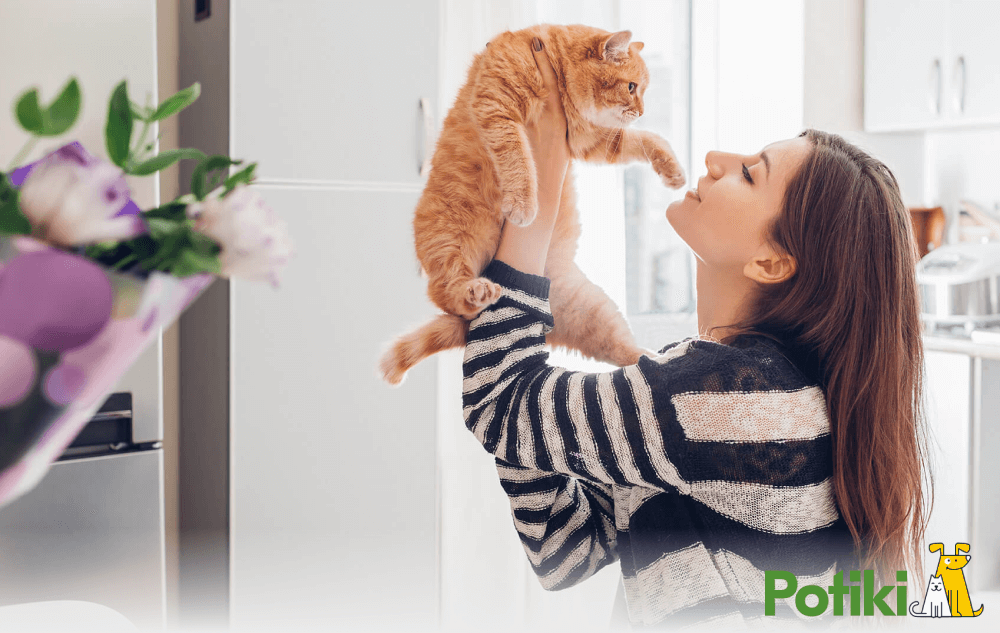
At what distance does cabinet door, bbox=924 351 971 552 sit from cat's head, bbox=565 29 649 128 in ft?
5.86

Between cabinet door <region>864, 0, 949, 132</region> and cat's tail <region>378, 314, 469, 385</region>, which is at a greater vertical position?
cabinet door <region>864, 0, 949, 132</region>

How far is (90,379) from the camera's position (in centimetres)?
32

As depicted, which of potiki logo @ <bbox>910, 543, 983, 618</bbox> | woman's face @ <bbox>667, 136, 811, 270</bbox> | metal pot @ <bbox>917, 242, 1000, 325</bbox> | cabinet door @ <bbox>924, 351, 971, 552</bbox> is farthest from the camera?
metal pot @ <bbox>917, 242, 1000, 325</bbox>

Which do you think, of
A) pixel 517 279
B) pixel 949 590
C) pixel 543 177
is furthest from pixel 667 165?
pixel 949 590

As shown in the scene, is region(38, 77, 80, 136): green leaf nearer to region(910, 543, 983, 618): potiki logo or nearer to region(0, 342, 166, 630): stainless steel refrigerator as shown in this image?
region(0, 342, 166, 630): stainless steel refrigerator

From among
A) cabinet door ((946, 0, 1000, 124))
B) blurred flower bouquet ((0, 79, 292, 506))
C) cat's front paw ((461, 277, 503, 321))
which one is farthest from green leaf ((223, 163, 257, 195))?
cabinet door ((946, 0, 1000, 124))

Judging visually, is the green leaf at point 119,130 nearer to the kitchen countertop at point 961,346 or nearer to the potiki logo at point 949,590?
the potiki logo at point 949,590

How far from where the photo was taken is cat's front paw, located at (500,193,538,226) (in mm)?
935

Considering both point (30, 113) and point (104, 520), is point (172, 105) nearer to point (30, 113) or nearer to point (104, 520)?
point (30, 113)

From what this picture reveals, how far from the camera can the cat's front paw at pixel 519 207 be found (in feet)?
3.07

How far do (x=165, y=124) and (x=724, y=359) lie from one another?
178cm

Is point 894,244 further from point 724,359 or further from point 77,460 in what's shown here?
point 77,460

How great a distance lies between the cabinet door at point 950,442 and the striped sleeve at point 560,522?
5.54ft

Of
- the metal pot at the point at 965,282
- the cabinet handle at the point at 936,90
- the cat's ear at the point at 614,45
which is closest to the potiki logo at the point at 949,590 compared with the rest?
the metal pot at the point at 965,282
